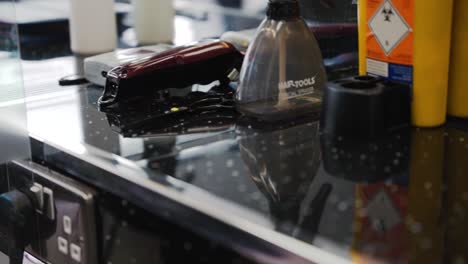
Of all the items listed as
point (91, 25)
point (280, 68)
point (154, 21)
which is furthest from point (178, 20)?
point (280, 68)

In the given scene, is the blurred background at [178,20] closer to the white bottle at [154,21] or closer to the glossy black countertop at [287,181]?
the white bottle at [154,21]

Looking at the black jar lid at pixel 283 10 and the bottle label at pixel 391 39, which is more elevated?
the black jar lid at pixel 283 10

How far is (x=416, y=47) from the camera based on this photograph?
83cm

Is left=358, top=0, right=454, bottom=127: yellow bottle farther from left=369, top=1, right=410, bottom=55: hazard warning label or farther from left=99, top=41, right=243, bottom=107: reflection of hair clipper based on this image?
left=99, top=41, right=243, bottom=107: reflection of hair clipper

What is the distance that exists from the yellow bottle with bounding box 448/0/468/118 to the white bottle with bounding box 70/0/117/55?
72 cm

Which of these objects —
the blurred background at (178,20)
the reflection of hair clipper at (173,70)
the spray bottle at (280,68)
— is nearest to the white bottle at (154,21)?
the blurred background at (178,20)

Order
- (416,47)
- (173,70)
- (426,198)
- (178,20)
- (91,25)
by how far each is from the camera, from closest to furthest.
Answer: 1. (426,198)
2. (416,47)
3. (173,70)
4. (91,25)
5. (178,20)

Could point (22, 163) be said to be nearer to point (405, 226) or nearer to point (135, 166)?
point (135, 166)

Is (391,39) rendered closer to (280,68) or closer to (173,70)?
(280,68)

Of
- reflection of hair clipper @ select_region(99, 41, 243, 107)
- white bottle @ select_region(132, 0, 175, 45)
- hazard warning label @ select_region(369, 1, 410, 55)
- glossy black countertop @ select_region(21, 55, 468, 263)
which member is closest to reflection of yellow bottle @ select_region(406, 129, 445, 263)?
glossy black countertop @ select_region(21, 55, 468, 263)

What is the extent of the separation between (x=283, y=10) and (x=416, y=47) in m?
0.16

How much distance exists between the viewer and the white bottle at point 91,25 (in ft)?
4.50

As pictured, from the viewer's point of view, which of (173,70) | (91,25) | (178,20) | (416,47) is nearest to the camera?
(416,47)

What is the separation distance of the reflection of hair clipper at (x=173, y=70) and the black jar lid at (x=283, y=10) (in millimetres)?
150
